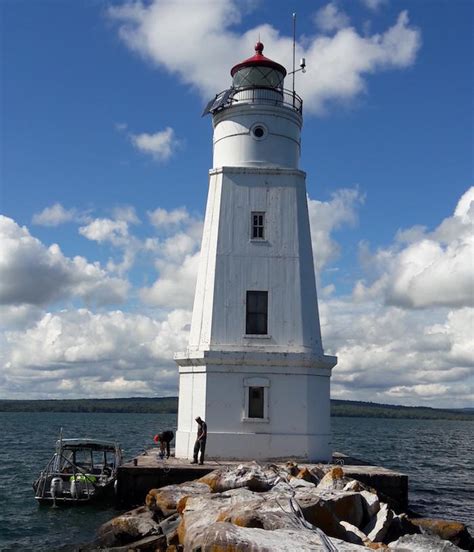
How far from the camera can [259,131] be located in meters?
23.0

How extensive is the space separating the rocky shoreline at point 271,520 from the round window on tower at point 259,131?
10925mm

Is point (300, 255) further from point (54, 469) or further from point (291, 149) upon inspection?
point (54, 469)

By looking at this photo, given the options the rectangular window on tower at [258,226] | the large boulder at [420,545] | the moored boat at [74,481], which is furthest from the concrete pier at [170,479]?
the rectangular window on tower at [258,226]

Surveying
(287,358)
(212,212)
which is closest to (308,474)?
(287,358)

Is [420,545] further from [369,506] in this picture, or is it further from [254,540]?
[254,540]

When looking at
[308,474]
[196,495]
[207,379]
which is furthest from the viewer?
[207,379]

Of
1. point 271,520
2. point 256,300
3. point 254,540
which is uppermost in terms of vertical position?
point 256,300

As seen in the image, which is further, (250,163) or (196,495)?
(250,163)

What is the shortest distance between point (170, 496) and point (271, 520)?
4.29m

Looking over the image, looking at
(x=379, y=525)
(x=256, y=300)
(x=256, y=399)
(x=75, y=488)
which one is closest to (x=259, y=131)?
(x=256, y=300)

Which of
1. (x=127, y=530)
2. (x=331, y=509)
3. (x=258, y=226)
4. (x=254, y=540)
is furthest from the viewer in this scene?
(x=258, y=226)

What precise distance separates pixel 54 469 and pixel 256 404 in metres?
6.71

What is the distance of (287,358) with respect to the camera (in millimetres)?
21219

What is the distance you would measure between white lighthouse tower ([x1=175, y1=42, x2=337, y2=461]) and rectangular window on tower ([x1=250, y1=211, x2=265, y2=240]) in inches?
1.3
